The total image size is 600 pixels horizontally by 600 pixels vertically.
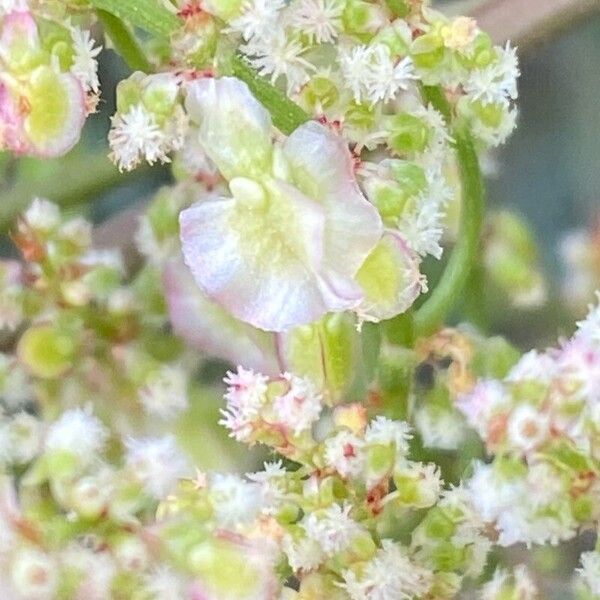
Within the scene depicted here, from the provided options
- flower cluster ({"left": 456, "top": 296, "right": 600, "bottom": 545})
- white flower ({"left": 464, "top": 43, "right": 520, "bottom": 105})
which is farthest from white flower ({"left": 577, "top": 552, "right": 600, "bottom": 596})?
white flower ({"left": 464, "top": 43, "right": 520, "bottom": 105})

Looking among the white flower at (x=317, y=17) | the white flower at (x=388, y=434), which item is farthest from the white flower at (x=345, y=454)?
the white flower at (x=317, y=17)

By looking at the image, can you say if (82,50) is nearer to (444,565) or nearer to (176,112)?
(176,112)

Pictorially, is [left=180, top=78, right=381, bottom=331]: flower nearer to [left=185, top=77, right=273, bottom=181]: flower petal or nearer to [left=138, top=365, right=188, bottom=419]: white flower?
[left=185, top=77, right=273, bottom=181]: flower petal

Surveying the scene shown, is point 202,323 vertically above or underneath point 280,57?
underneath

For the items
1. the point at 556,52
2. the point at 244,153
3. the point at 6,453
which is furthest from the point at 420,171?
the point at 556,52

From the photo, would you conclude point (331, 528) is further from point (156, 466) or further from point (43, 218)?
point (43, 218)

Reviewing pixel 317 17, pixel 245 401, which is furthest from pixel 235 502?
pixel 317 17
